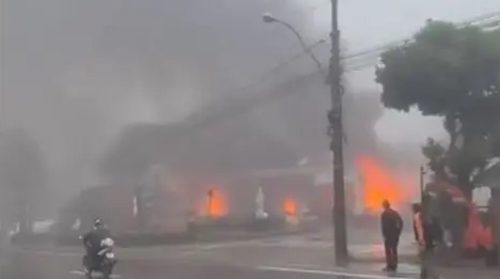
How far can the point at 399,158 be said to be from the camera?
1069 inches

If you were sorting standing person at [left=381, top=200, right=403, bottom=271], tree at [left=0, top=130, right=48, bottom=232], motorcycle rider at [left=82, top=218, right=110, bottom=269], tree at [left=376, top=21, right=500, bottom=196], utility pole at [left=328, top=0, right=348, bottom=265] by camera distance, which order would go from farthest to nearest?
1. tree at [left=0, top=130, right=48, bottom=232]
2. utility pole at [left=328, top=0, right=348, bottom=265]
3. tree at [left=376, top=21, right=500, bottom=196]
4. motorcycle rider at [left=82, top=218, right=110, bottom=269]
5. standing person at [left=381, top=200, right=403, bottom=271]

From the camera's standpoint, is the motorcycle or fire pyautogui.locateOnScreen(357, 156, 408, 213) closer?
the motorcycle

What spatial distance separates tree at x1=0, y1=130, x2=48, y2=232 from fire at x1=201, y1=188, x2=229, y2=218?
14.8 feet

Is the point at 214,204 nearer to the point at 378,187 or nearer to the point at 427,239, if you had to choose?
the point at 378,187

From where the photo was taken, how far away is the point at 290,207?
93.8ft

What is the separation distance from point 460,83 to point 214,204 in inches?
371

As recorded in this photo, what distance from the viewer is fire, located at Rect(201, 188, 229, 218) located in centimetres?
2684

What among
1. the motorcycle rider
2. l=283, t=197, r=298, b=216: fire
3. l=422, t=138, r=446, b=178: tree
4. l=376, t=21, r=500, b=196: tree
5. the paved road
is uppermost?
l=376, t=21, r=500, b=196: tree

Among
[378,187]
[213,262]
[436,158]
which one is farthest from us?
[378,187]

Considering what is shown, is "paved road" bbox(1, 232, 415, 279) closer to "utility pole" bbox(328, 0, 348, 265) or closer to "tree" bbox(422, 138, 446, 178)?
"utility pole" bbox(328, 0, 348, 265)

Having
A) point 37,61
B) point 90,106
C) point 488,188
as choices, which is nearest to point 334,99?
point 488,188

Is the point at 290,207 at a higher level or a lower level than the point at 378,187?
lower

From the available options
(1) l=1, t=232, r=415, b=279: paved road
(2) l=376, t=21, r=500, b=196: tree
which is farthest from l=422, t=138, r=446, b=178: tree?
(1) l=1, t=232, r=415, b=279: paved road

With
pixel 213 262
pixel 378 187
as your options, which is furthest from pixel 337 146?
pixel 378 187
